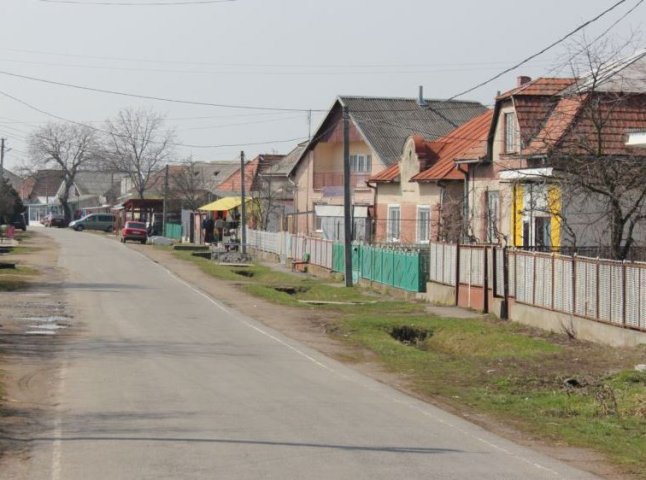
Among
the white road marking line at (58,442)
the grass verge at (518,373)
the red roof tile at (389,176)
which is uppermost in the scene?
the red roof tile at (389,176)

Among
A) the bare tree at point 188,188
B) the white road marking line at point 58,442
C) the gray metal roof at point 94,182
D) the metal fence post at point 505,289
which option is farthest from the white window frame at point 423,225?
the gray metal roof at point 94,182

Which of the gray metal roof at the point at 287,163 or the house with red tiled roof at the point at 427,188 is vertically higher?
the gray metal roof at the point at 287,163

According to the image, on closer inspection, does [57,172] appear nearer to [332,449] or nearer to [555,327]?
[555,327]

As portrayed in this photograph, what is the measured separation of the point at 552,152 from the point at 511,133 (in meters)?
9.91

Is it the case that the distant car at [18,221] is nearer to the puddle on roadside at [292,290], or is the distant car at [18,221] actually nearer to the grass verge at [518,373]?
the puddle on roadside at [292,290]

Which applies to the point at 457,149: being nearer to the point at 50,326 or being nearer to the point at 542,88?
the point at 542,88

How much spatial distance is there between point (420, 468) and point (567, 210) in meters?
22.1

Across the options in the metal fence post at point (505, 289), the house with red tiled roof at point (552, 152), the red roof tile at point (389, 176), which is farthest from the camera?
the red roof tile at point (389, 176)

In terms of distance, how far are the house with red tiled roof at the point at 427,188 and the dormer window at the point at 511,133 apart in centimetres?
235

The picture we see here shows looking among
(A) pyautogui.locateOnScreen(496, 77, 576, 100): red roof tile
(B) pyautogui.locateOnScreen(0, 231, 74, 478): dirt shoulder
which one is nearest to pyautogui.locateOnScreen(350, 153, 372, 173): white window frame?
(B) pyautogui.locateOnScreen(0, 231, 74, 478): dirt shoulder

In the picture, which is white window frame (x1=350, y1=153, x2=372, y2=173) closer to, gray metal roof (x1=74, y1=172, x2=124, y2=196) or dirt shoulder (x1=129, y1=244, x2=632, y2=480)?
dirt shoulder (x1=129, y1=244, x2=632, y2=480)

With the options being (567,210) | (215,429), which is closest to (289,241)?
(567,210)

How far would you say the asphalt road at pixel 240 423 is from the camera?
9.62 meters

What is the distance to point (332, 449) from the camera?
1055cm
